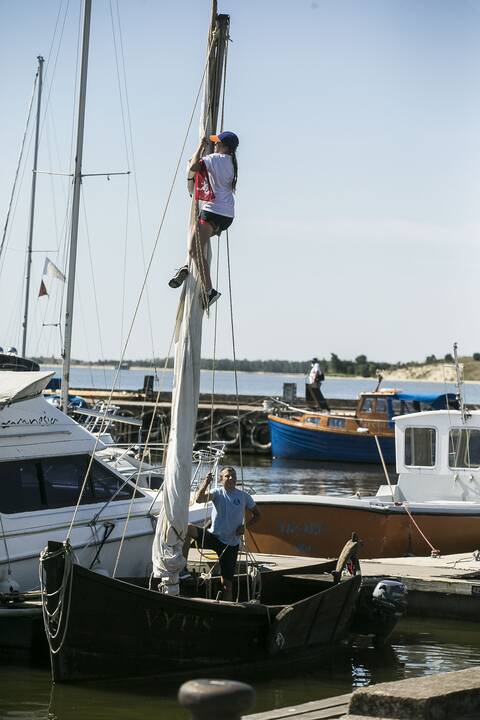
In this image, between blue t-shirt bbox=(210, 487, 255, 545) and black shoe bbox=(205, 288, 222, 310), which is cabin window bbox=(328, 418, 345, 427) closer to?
blue t-shirt bbox=(210, 487, 255, 545)

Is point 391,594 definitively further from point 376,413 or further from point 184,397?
point 376,413

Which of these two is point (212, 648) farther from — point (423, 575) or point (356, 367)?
point (356, 367)

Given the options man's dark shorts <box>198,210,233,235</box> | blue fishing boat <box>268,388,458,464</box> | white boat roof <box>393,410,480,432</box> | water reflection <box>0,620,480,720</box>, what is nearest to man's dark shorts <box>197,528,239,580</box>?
water reflection <box>0,620,480,720</box>

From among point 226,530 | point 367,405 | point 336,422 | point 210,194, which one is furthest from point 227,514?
point 336,422

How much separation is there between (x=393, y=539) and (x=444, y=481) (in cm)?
216

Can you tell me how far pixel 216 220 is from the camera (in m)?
12.5

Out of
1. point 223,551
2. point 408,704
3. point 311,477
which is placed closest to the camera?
point 408,704

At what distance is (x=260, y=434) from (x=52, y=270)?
63.0ft

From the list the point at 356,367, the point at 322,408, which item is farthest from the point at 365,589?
the point at 356,367

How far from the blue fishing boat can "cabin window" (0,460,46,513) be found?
2764 centimetres

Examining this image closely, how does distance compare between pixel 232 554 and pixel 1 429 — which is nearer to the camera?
pixel 232 554

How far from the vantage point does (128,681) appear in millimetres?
12367

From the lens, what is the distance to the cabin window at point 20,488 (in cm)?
1427

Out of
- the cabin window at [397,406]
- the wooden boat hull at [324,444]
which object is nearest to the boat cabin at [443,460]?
the cabin window at [397,406]
